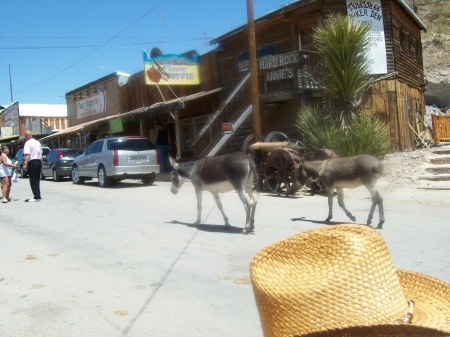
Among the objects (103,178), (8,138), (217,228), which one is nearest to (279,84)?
(103,178)

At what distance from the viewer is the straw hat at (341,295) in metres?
1.81

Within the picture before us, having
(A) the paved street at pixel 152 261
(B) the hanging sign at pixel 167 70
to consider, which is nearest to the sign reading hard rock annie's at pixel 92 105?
(B) the hanging sign at pixel 167 70

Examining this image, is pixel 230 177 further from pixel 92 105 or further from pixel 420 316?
pixel 92 105

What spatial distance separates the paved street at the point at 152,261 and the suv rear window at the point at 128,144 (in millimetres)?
5606

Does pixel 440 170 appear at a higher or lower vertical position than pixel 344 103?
lower

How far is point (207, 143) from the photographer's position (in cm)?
2067

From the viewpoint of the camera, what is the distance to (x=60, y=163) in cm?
2348

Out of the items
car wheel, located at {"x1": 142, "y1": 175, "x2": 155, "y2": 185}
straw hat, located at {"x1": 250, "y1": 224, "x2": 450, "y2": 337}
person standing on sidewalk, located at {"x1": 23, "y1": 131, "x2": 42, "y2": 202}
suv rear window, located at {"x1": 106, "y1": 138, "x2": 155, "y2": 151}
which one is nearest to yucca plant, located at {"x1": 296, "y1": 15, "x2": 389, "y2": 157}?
suv rear window, located at {"x1": 106, "y1": 138, "x2": 155, "y2": 151}

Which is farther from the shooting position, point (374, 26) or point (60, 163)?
point (60, 163)

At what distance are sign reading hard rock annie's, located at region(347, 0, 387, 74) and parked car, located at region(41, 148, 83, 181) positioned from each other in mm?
13612

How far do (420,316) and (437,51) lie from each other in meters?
33.0

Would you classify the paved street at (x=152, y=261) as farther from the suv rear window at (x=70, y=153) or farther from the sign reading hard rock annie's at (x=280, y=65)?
the suv rear window at (x=70, y=153)

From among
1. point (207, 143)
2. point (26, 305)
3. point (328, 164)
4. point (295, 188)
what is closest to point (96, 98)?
point (207, 143)

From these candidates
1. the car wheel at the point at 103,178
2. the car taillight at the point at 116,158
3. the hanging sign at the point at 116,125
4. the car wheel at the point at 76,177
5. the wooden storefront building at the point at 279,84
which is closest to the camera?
the car taillight at the point at 116,158
